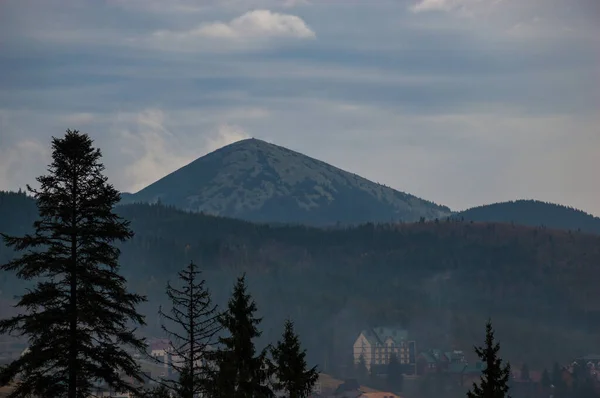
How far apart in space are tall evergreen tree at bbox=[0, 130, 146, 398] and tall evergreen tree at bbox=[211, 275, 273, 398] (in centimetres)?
469

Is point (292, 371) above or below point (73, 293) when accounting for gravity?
below

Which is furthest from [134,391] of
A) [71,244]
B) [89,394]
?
[71,244]

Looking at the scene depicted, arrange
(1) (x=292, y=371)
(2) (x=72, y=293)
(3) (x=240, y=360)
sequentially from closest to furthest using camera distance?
(2) (x=72, y=293)
(3) (x=240, y=360)
(1) (x=292, y=371)

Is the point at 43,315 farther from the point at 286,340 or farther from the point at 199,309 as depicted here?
the point at 286,340

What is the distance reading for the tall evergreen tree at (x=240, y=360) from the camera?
5316 centimetres

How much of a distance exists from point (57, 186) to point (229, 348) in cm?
1145

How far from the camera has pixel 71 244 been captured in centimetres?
4931

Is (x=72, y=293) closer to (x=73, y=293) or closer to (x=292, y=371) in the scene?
(x=73, y=293)

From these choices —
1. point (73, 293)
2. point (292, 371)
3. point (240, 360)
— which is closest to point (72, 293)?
point (73, 293)

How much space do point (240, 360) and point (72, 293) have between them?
9.33 m

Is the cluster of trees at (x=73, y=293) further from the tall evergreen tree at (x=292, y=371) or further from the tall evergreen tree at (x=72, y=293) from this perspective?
the tall evergreen tree at (x=292, y=371)

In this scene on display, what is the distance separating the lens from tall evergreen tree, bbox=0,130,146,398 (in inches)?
1896

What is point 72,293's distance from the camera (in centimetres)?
4884

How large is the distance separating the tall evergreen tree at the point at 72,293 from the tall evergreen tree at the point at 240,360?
185 inches
